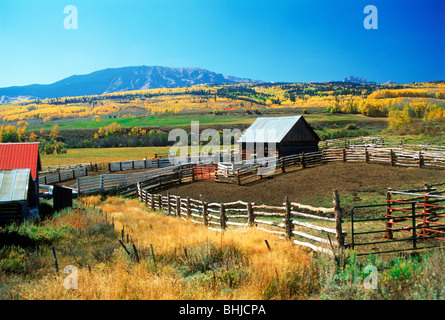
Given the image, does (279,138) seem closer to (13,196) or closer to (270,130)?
(270,130)

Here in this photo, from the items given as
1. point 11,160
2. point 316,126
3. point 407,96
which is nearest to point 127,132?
point 316,126

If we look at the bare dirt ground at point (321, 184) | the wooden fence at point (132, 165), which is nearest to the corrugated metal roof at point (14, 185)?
the bare dirt ground at point (321, 184)

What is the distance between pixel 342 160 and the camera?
29.7m

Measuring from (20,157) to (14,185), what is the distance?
6.93 metres

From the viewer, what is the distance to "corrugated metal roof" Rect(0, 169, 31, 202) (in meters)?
15.5

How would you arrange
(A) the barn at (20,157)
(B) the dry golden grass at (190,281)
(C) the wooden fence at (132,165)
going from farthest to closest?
(C) the wooden fence at (132,165) → (A) the barn at (20,157) → (B) the dry golden grass at (190,281)

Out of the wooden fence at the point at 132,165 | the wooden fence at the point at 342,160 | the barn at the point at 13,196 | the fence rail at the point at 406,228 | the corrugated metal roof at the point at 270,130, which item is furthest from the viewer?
the wooden fence at the point at 132,165

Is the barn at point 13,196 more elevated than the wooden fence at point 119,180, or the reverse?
the barn at point 13,196

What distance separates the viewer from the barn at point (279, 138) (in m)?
33.8

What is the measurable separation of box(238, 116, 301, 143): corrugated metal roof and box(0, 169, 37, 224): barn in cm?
2340

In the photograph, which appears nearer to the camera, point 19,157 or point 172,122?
point 19,157

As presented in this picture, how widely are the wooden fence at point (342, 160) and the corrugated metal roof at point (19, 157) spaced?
48.5 feet

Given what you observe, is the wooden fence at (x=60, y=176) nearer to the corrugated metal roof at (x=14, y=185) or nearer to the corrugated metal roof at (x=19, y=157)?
the corrugated metal roof at (x=19, y=157)

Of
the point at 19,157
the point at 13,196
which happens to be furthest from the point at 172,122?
the point at 13,196
